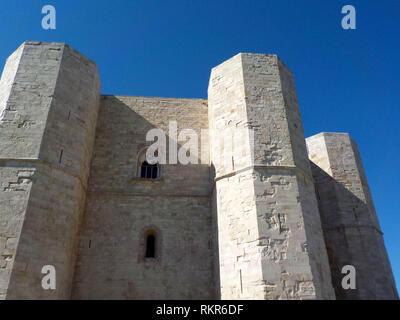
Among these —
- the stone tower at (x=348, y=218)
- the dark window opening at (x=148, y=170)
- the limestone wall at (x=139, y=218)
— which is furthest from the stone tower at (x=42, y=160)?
the stone tower at (x=348, y=218)

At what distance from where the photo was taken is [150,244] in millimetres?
9789

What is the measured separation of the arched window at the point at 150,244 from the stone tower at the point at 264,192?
2.20 metres

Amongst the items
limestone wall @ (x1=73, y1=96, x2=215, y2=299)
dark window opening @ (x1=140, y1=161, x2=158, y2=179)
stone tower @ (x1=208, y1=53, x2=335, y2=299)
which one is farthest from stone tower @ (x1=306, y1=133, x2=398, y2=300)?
dark window opening @ (x1=140, y1=161, x2=158, y2=179)

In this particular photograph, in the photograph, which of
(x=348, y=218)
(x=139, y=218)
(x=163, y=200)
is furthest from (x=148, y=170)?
(x=348, y=218)

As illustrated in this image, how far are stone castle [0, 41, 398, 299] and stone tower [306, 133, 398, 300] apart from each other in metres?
0.05

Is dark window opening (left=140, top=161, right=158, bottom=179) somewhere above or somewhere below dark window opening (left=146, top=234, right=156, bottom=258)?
above

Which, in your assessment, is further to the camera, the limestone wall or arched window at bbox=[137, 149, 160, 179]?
arched window at bbox=[137, 149, 160, 179]

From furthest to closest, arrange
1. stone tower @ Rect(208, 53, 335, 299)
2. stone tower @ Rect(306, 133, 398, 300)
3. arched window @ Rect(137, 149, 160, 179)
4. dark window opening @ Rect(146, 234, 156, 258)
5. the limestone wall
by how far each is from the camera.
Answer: stone tower @ Rect(306, 133, 398, 300), arched window @ Rect(137, 149, 160, 179), dark window opening @ Rect(146, 234, 156, 258), the limestone wall, stone tower @ Rect(208, 53, 335, 299)

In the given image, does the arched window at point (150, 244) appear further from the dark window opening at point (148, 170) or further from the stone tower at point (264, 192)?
the stone tower at point (264, 192)

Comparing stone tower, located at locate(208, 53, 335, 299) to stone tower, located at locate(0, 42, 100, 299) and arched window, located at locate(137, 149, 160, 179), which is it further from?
stone tower, located at locate(0, 42, 100, 299)

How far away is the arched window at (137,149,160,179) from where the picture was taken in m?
10.8

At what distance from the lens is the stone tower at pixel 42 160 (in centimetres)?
745
